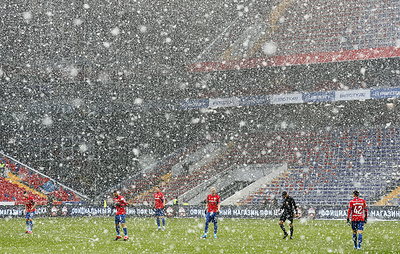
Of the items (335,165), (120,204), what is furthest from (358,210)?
(335,165)

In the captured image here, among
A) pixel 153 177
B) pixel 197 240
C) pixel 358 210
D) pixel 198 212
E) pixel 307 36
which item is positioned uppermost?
pixel 307 36

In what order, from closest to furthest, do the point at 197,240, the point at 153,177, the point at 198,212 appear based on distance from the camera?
the point at 197,240 → the point at 198,212 → the point at 153,177

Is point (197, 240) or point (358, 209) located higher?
point (358, 209)

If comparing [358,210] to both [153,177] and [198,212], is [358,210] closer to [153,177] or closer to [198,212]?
[198,212]

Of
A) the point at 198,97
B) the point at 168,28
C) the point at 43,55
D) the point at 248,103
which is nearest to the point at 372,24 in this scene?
the point at 248,103

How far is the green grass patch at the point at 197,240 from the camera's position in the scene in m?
14.6

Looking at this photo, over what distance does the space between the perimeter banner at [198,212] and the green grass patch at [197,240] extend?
2797 mm

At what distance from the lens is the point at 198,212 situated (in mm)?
29453

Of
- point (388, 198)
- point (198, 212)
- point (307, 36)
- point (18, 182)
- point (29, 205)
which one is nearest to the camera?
point (29, 205)

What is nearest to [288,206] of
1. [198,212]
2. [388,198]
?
[198,212]

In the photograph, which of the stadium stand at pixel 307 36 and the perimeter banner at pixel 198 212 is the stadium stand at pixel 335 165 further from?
the stadium stand at pixel 307 36

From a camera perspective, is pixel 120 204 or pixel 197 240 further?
pixel 197 240

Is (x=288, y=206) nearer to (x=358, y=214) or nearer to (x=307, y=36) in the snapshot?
(x=358, y=214)

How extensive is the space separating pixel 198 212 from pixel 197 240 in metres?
12.2
